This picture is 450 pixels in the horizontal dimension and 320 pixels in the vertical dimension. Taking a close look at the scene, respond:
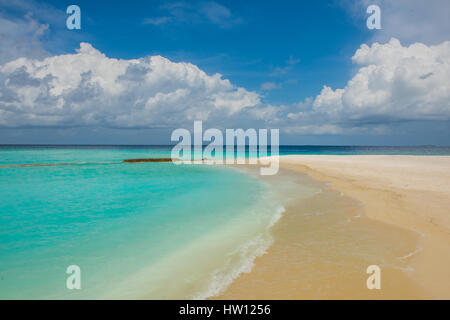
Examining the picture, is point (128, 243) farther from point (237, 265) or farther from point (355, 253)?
point (355, 253)

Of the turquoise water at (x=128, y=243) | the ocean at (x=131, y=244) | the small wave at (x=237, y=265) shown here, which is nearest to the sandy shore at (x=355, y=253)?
the small wave at (x=237, y=265)

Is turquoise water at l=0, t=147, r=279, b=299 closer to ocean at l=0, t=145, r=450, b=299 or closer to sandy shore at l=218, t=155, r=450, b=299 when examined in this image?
ocean at l=0, t=145, r=450, b=299

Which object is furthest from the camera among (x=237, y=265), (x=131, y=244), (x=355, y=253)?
(x=131, y=244)

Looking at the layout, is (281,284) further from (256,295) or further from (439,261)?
(439,261)

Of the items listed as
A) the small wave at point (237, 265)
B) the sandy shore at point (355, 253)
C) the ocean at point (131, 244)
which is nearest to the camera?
Result: the sandy shore at point (355, 253)

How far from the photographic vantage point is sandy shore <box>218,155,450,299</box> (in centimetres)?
482

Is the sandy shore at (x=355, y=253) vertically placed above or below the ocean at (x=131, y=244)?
above

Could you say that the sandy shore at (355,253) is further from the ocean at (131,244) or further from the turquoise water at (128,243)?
the turquoise water at (128,243)

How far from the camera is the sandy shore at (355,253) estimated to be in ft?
15.8

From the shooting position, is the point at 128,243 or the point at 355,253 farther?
the point at 128,243

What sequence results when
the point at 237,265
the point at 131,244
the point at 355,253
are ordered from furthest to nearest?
the point at 131,244 → the point at 355,253 → the point at 237,265

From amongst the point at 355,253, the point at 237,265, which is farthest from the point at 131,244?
the point at 355,253

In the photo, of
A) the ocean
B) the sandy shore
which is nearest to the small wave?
→ the ocean

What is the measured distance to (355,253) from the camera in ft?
21.4
